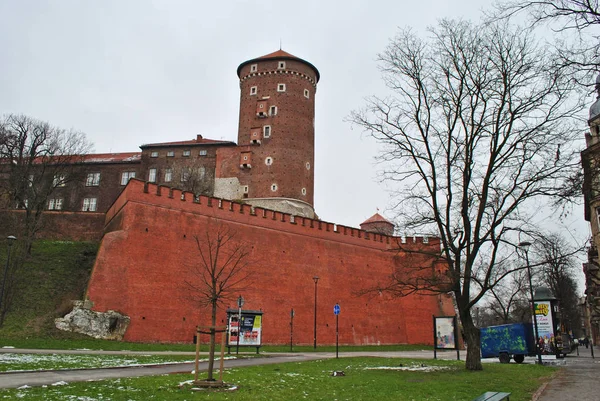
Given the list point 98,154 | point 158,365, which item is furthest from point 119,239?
point 98,154

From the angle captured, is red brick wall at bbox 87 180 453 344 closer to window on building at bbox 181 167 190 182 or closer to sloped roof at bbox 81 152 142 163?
window on building at bbox 181 167 190 182

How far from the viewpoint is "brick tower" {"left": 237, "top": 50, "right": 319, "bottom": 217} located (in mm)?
50562

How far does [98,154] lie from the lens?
60.9 m

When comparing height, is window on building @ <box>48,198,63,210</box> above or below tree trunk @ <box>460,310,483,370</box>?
above

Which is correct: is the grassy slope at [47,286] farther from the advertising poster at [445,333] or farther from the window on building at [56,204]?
the window on building at [56,204]

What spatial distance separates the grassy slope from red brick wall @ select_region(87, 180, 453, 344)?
248 cm

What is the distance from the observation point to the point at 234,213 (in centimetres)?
3173

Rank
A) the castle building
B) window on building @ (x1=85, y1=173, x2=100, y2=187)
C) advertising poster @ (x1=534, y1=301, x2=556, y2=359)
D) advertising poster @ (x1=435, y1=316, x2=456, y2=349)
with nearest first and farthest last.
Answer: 1. advertising poster @ (x1=435, y1=316, x2=456, y2=349)
2. advertising poster @ (x1=534, y1=301, x2=556, y2=359)
3. the castle building
4. window on building @ (x1=85, y1=173, x2=100, y2=187)

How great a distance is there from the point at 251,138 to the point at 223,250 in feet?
82.3

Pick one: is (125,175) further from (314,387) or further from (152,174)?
(314,387)

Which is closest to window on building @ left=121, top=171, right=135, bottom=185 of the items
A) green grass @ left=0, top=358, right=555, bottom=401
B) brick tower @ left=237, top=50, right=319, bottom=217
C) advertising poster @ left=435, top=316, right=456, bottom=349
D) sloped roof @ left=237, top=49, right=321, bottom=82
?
brick tower @ left=237, top=50, right=319, bottom=217

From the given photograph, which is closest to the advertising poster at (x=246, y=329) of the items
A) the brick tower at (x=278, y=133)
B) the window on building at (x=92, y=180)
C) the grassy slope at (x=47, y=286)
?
the grassy slope at (x=47, y=286)

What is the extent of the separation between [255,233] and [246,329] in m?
10.2

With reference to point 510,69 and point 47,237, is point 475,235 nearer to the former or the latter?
point 510,69
